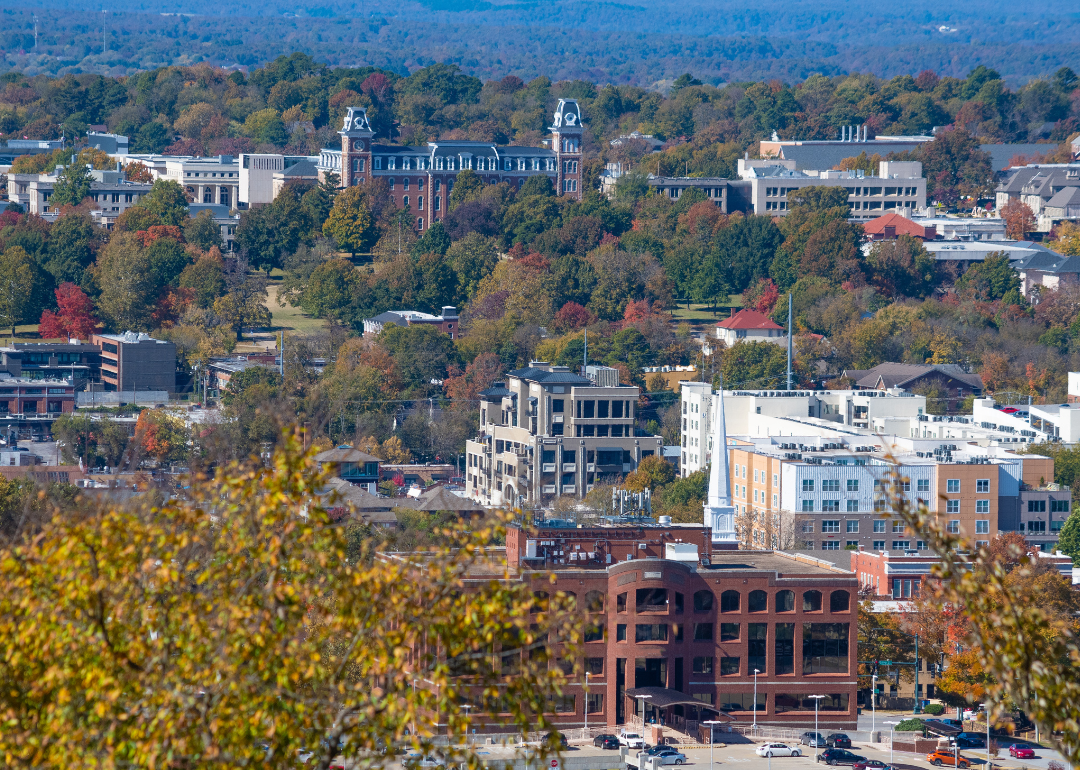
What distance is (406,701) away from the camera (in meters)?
13.3

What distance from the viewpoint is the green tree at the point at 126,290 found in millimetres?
96000

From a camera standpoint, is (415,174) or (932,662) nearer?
(932,662)

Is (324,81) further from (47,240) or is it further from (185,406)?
(185,406)

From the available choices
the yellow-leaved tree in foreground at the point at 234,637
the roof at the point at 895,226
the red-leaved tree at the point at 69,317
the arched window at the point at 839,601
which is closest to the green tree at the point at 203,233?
the red-leaved tree at the point at 69,317

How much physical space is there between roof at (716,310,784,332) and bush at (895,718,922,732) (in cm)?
5293

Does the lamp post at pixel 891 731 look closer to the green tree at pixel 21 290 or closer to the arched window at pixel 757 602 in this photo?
the arched window at pixel 757 602

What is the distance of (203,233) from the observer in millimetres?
106062

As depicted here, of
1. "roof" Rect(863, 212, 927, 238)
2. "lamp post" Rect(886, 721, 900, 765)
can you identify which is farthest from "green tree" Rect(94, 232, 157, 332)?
"lamp post" Rect(886, 721, 900, 765)

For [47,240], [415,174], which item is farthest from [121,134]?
[47,240]

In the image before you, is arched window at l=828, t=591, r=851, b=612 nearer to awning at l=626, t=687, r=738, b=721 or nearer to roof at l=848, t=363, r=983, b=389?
awning at l=626, t=687, r=738, b=721

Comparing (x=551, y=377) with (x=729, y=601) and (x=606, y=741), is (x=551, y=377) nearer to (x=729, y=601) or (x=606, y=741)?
(x=729, y=601)

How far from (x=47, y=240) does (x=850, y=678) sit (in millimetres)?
69226

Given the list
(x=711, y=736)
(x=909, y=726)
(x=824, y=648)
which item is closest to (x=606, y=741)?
(x=711, y=736)

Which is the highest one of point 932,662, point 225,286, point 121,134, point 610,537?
point 121,134
